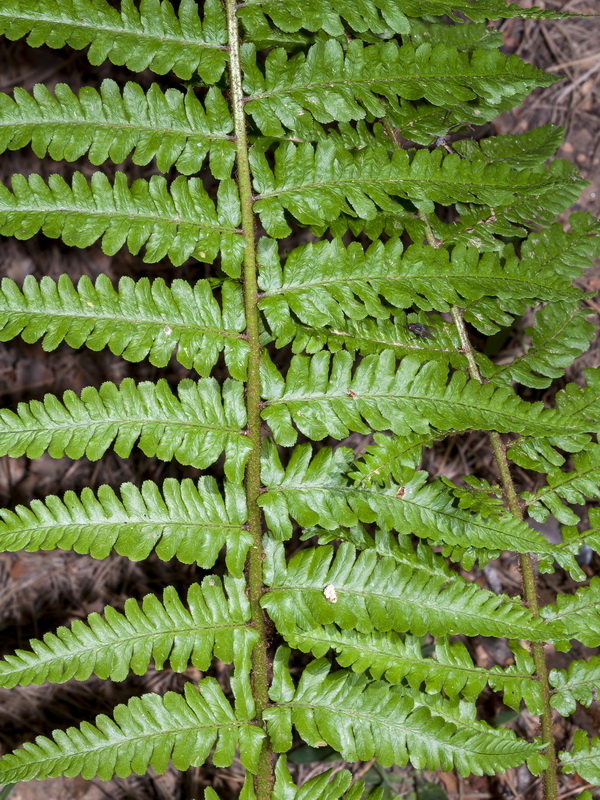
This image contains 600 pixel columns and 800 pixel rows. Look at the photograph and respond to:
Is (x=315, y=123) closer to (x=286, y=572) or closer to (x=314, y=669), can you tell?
(x=286, y=572)

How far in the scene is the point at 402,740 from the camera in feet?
6.83

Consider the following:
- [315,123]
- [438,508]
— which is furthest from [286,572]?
[315,123]

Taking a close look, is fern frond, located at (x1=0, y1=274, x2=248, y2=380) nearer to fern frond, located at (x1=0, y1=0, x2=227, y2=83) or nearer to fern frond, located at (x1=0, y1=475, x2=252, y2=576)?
fern frond, located at (x1=0, y1=475, x2=252, y2=576)

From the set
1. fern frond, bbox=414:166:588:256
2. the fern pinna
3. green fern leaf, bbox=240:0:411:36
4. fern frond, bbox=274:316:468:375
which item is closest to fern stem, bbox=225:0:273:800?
the fern pinna

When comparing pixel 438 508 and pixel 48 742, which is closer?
pixel 48 742

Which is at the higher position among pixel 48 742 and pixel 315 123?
pixel 315 123

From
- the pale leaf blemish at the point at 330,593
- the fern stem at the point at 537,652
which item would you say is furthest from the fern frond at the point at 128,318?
the fern stem at the point at 537,652

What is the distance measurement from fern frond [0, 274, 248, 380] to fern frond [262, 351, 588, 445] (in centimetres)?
17

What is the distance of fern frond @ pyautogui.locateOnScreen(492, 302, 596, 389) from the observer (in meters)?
2.39

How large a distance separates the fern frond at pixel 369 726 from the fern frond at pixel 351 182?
1333mm

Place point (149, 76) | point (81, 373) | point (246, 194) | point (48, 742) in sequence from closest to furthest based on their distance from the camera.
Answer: point (48, 742) < point (246, 194) < point (149, 76) < point (81, 373)

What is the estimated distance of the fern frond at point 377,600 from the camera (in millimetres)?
2061

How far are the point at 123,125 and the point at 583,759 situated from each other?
2.44 metres

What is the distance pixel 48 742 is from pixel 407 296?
1614 millimetres
